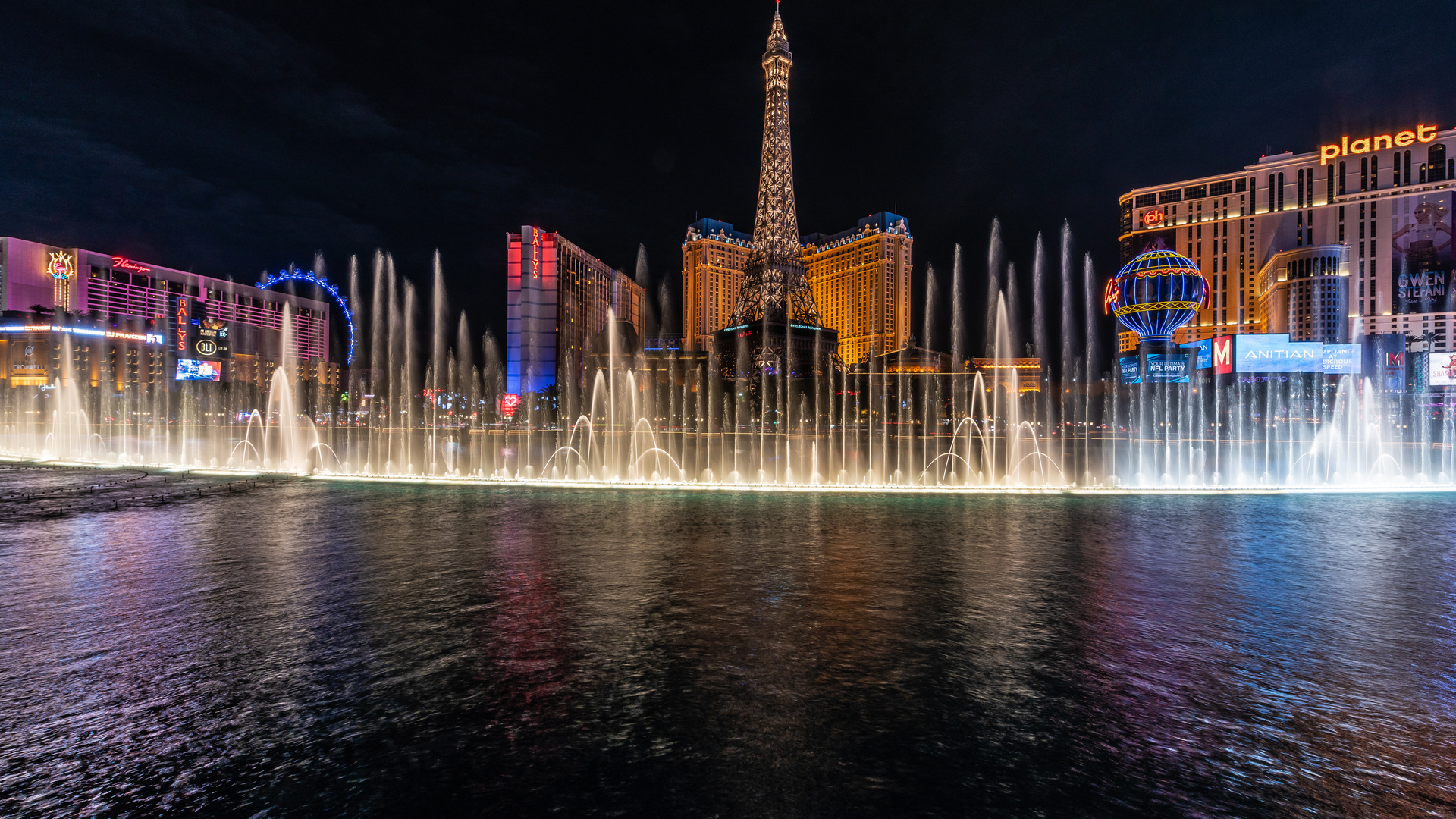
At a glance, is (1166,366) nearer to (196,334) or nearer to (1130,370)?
(1130,370)

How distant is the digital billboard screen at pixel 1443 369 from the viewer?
65.8m

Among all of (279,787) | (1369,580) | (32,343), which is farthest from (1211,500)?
(32,343)

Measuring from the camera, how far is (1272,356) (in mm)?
71125

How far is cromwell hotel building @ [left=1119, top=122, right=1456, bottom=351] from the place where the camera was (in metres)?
102

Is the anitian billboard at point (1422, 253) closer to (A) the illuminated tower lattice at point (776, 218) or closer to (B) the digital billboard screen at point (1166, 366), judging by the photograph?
(B) the digital billboard screen at point (1166, 366)

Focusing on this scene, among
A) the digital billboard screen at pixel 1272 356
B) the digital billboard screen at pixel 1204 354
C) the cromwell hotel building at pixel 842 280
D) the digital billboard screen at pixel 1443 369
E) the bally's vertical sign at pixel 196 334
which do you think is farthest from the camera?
the cromwell hotel building at pixel 842 280

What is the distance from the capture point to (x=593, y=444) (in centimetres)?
4231

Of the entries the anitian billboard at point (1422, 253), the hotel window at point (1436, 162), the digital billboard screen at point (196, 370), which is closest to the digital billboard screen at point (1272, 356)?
the anitian billboard at point (1422, 253)

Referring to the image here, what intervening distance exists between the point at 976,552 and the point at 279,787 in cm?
1044

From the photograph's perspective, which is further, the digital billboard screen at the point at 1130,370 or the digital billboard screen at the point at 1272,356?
the digital billboard screen at the point at 1130,370

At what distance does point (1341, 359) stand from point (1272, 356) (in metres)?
7.67

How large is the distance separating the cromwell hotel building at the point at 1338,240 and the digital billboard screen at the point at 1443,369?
34027 millimetres

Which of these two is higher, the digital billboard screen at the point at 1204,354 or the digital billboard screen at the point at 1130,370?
the digital billboard screen at the point at 1204,354

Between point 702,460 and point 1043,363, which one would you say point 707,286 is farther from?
point 702,460
